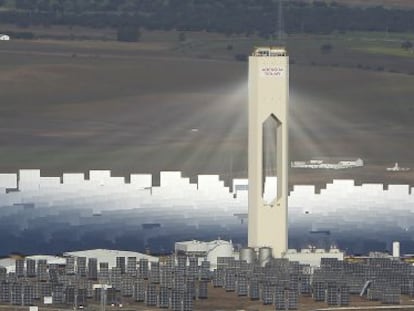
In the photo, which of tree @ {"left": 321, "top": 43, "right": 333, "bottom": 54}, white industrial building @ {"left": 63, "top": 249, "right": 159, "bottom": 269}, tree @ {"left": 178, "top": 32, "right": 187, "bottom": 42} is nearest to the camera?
white industrial building @ {"left": 63, "top": 249, "right": 159, "bottom": 269}

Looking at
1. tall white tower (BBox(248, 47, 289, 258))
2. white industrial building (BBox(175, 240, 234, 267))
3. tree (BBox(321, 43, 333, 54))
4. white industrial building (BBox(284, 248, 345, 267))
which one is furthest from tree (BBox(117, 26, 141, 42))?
tall white tower (BBox(248, 47, 289, 258))

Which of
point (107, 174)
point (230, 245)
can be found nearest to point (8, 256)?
point (230, 245)

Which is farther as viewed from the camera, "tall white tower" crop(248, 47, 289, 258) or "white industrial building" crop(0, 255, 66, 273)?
"tall white tower" crop(248, 47, 289, 258)

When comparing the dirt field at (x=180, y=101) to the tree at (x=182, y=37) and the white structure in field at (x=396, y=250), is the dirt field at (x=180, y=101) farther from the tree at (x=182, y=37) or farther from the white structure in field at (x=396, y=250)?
the white structure in field at (x=396, y=250)

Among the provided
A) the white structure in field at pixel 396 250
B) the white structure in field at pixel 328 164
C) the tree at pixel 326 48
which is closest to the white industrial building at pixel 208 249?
the white structure in field at pixel 396 250

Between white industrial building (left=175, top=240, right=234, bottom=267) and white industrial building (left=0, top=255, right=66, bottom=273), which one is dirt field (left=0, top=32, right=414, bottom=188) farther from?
A: white industrial building (left=0, top=255, right=66, bottom=273)

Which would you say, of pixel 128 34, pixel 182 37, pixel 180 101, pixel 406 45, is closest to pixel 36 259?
pixel 180 101
